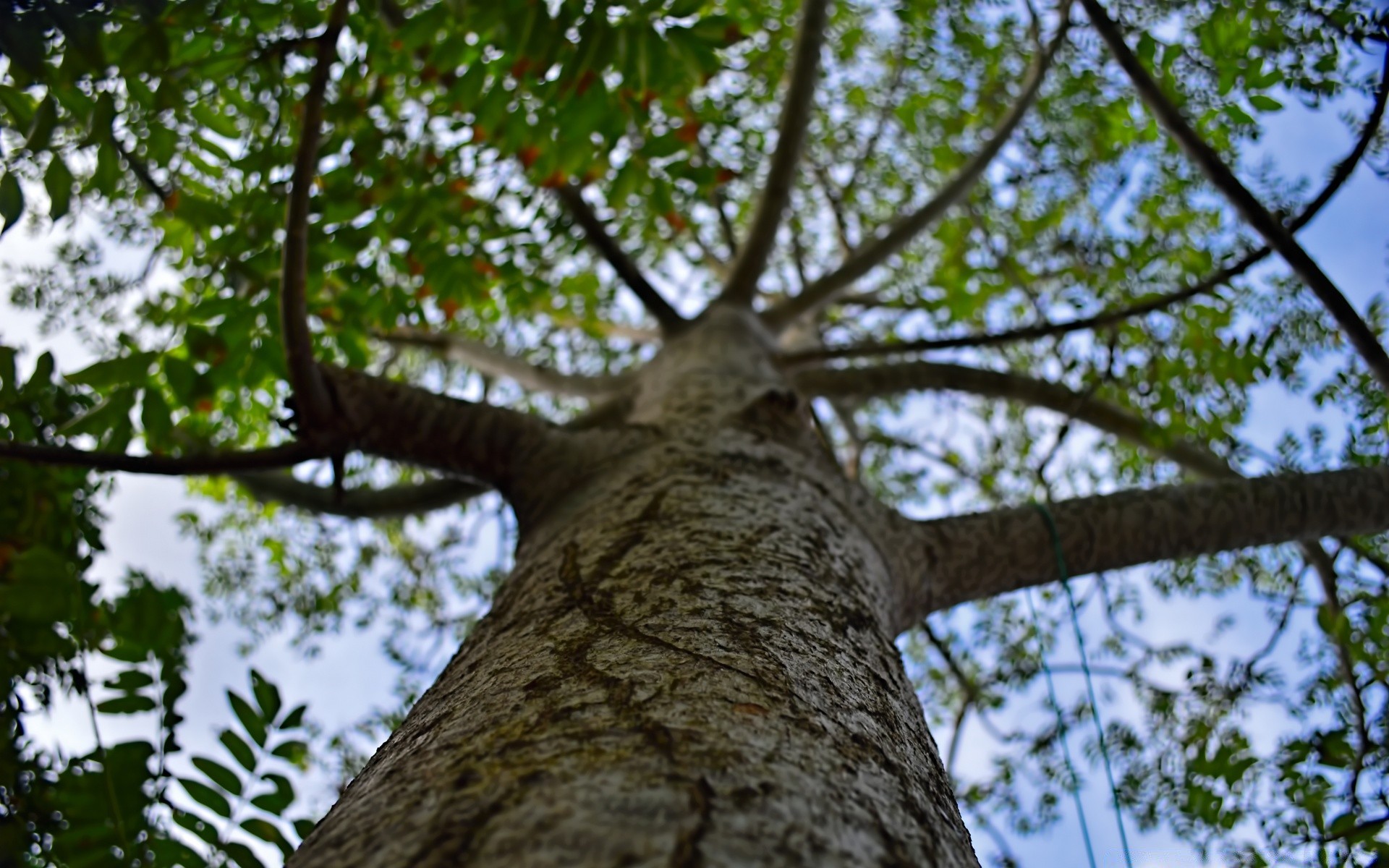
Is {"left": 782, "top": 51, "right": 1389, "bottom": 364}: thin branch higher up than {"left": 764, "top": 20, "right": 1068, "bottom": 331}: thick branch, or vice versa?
{"left": 764, "top": 20, "right": 1068, "bottom": 331}: thick branch

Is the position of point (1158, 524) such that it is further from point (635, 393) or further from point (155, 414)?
point (155, 414)

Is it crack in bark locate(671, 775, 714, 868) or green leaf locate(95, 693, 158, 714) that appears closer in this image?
crack in bark locate(671, 775, 714, 868)

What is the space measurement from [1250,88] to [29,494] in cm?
252

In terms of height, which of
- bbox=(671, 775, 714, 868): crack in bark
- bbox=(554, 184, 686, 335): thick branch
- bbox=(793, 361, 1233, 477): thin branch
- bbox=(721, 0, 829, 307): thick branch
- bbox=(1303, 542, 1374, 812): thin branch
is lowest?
bbox=(671, 775, 714, 868): crack in bark

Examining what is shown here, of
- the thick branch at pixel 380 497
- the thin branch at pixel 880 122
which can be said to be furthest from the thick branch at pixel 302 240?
the thin branch at pixel 880 122

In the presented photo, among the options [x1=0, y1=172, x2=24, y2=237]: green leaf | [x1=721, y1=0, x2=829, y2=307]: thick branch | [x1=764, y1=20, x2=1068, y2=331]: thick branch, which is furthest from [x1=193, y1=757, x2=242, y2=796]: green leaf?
[x1=764, y1=20, x2=1068, y2=331]: thick branch

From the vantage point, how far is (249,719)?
146 cm

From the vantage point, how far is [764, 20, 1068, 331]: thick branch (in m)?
3.29

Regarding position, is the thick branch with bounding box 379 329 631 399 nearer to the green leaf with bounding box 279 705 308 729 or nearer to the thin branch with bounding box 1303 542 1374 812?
the green leaf with bounding box 279 705 308 729

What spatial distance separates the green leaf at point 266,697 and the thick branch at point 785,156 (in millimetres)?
2007

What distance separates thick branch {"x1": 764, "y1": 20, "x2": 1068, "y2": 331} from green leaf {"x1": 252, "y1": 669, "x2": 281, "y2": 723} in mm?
2334

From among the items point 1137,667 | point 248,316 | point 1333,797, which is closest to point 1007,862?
point 1137,667

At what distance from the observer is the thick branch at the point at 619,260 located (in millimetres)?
→ 2795

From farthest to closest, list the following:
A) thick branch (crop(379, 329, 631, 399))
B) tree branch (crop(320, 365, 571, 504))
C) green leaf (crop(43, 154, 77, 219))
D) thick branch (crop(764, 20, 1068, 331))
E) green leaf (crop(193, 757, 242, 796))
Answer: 1. thick branch (crop(379, 329, 631, 399))
2. thick branch (crop(764, 20, 1068, 331))
3. tree branch (crop(320, 365, 571, 504))
4. green leaf (crop(193, 757, 242, 796))
5. green leaf (crop(43, 154, 77, 219))
